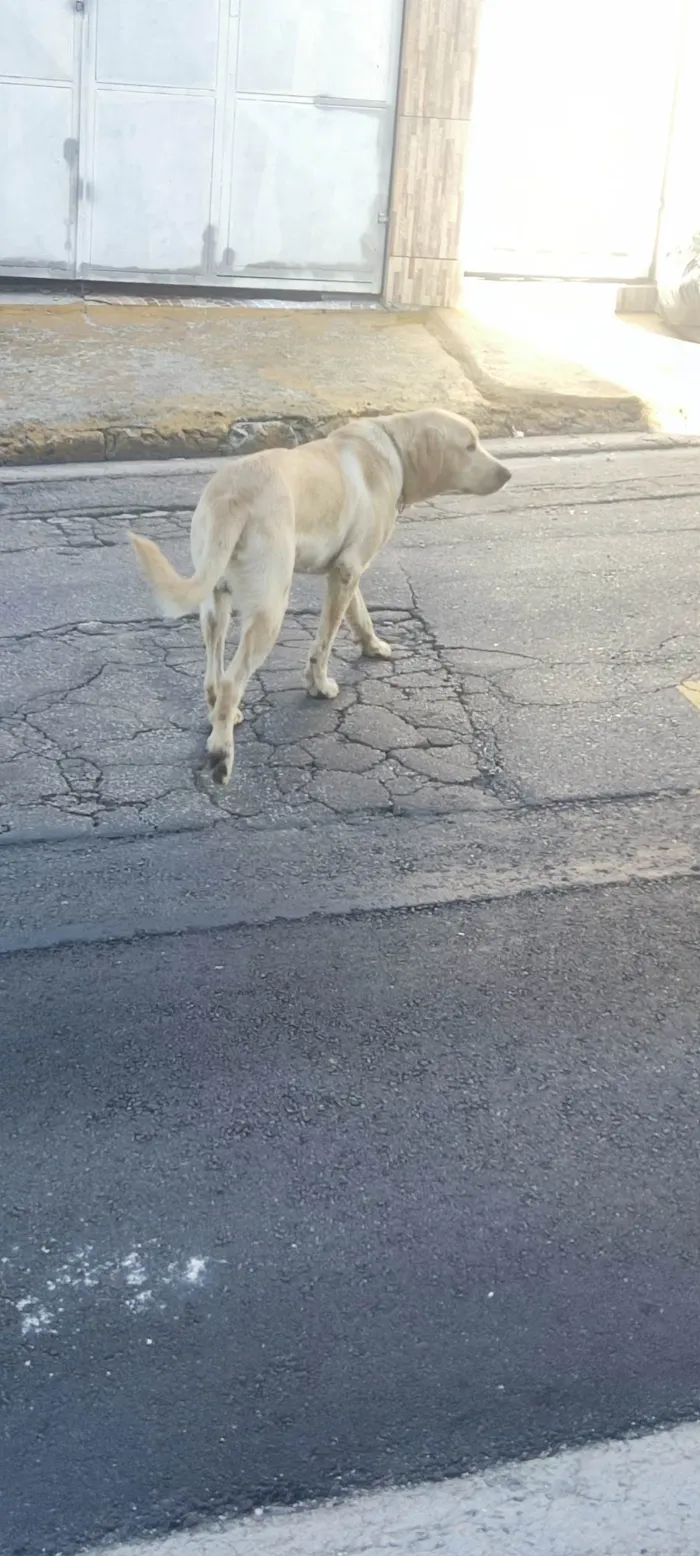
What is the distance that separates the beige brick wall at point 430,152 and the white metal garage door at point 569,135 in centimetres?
13

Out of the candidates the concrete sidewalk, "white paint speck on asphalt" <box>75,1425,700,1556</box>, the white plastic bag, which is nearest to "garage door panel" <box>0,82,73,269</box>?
the concrete sidewalk

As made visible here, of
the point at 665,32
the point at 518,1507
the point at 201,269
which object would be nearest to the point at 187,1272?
the point at 518,1507

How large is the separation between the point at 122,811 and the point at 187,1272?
222 centimetres

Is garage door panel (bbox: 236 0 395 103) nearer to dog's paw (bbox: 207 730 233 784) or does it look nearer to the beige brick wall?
the beige brick wall

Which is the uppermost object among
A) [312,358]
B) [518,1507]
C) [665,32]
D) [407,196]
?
[665,32]

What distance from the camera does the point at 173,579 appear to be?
16.4ft

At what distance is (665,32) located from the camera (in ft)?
38.6

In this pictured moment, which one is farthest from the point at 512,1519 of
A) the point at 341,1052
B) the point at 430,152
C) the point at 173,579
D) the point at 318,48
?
the point at 318,48

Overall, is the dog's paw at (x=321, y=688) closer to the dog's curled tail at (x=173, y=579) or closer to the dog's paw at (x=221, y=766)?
the dog's paw at (x=221, y=766)

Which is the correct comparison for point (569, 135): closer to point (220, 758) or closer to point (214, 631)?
point (214, 631)

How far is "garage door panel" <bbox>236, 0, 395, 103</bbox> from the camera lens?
434 inches

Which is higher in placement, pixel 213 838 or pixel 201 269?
pixel 201 269

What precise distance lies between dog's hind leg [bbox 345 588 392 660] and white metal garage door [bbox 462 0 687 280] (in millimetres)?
6171

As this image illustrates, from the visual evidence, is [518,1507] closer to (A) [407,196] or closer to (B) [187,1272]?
(B) [187,1272]
